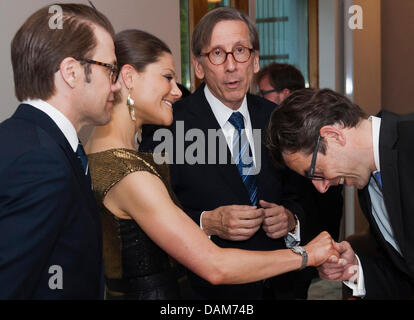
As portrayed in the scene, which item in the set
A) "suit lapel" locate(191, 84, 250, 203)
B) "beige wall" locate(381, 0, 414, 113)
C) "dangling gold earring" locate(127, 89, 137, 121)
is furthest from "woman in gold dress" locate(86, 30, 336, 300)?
"beige wall" locate(381, 0, 414, 113)

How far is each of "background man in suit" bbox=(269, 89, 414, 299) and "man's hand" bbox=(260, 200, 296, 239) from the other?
20 centimetres

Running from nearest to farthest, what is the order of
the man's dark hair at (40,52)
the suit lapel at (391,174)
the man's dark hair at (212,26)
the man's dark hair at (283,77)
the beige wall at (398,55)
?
the man's dark hair at (40,52) → the suit lapel at (391,174) → the man's dark hair at (212,26) → the man's dark hair at (283,77) → the beige wall at (398,55)

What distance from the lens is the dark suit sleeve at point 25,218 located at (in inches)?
43.9

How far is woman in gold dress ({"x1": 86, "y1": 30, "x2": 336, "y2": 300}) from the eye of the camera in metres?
1.64

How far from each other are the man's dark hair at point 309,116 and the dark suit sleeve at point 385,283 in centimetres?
65

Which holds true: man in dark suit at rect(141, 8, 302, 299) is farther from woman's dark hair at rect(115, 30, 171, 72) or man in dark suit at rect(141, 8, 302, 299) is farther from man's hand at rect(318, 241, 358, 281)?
woman's dark hair at rect(115, 30, 171, 72)

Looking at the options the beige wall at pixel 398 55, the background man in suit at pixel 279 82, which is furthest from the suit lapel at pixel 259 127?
the beige wall at pixel 398 55

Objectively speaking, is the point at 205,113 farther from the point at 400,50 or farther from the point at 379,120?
the point at 400,50

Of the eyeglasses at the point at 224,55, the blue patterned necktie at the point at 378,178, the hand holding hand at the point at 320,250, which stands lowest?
the hand holding hand at the point at 320,250

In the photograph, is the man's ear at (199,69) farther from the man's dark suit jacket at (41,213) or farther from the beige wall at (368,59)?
the beige wall at (368,59)

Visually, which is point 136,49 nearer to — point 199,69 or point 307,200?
→ point 199,69

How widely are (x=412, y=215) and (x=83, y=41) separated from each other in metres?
1.19

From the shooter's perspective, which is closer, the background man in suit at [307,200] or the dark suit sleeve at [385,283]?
the dark suit sleeve at [385,283]
